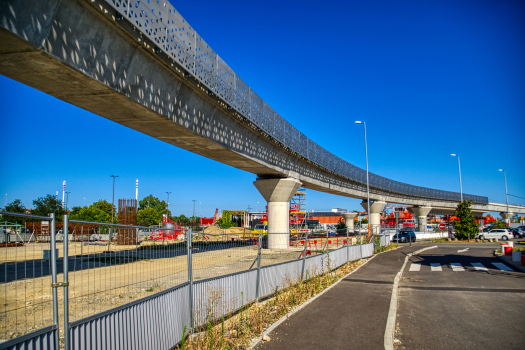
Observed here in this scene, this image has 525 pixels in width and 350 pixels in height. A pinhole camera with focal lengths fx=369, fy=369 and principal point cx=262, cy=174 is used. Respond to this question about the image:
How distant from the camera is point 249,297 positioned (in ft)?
28.9

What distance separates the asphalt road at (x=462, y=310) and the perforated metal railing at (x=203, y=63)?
29.0 feet

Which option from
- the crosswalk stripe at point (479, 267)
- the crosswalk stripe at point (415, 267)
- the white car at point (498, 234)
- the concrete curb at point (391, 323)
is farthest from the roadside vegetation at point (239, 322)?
the white car at point (498, 234)

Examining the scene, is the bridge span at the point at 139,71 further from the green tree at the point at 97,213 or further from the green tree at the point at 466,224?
the green tree at the point at 97,213

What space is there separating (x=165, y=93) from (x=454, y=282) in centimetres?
1119

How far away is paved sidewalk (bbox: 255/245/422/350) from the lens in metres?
6.27

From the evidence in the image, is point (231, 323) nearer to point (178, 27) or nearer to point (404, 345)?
point (404, 345)

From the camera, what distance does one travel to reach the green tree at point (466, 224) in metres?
37.1

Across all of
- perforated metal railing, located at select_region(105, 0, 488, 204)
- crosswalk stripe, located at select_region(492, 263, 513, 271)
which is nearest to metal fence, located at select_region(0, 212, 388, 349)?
perforated metal railing, located at select_region(105, 0, 488, 204)

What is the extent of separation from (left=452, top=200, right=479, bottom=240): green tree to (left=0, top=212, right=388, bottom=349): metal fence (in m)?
34.8

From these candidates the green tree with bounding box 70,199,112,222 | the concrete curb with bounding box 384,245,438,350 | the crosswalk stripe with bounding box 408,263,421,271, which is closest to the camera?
the concrete curb with bounding box 384,245,438,350

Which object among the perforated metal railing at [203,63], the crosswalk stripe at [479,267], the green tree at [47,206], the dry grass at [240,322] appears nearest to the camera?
the dry grass at [240,322]

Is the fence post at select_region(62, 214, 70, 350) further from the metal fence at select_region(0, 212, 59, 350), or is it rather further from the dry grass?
the dry grass

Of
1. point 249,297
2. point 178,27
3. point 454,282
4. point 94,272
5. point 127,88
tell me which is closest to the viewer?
point 94,272

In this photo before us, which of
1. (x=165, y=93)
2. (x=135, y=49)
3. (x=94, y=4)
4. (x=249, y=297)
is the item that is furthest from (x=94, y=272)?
(x=165, y=93)
